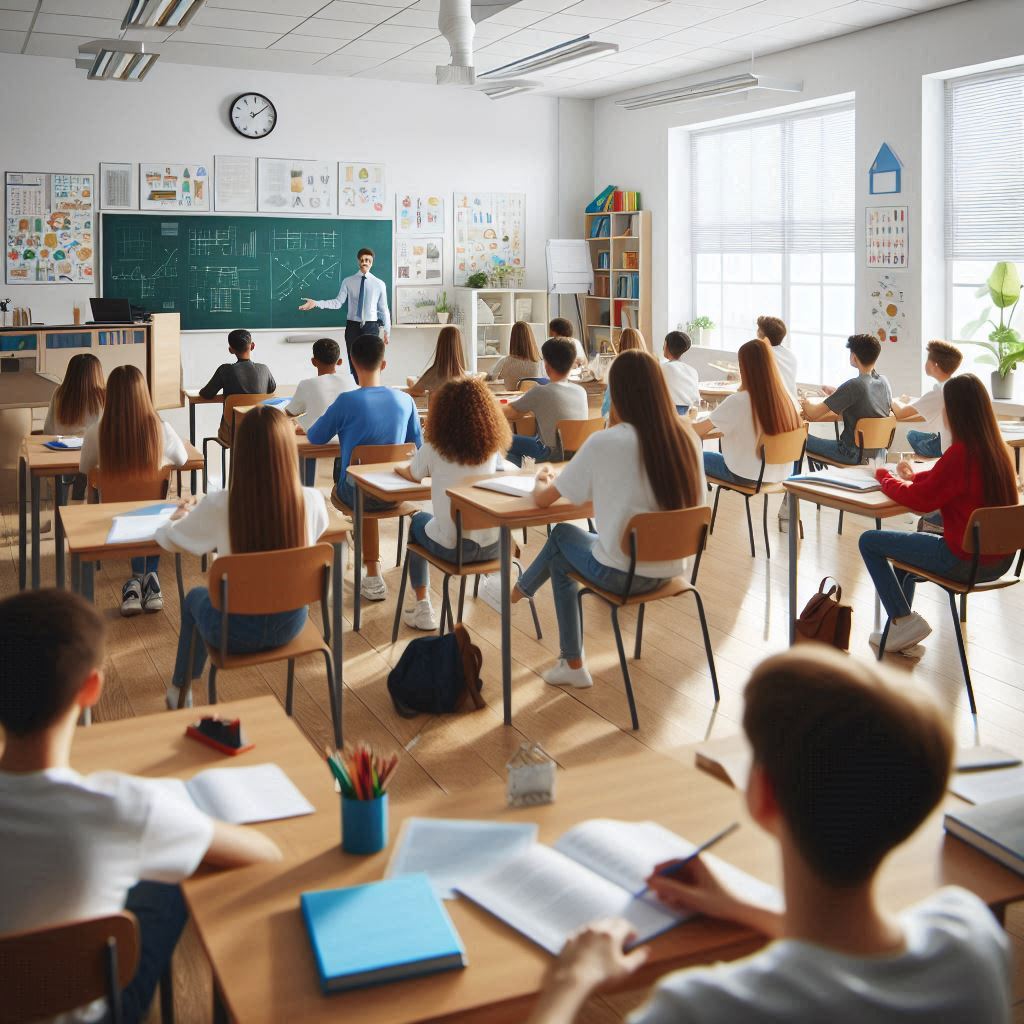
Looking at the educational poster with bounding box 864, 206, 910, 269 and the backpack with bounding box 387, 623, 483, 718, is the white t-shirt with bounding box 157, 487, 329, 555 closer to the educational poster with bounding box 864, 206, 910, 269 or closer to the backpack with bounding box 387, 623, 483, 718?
the backpack with bounding box 387, 623, 483, 718

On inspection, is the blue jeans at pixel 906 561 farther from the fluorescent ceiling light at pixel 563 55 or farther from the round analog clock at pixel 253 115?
the round analog clock at pixel 253 115

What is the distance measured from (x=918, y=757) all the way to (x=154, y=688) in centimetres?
362

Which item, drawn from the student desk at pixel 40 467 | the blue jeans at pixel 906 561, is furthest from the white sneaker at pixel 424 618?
the blue jeans at pixel 906 561

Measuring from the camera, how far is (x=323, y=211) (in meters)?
10.7

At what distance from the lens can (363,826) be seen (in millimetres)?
1695

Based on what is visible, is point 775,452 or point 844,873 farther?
point 775,452

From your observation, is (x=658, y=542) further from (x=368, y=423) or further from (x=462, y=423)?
(x=368, y=423)

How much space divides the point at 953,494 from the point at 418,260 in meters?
8.09

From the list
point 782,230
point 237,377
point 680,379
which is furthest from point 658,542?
point 782,230

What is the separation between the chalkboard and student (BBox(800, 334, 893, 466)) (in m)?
5.71

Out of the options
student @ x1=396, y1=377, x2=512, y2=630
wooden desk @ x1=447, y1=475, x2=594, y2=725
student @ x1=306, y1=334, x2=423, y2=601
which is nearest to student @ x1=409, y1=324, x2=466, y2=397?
student @ x1=306, y1=334, x2=423, y2=601

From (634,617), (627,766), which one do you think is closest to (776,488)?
(634,617)

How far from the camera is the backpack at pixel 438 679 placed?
157 inches

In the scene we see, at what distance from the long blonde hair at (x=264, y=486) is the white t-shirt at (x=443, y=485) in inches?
37.9
